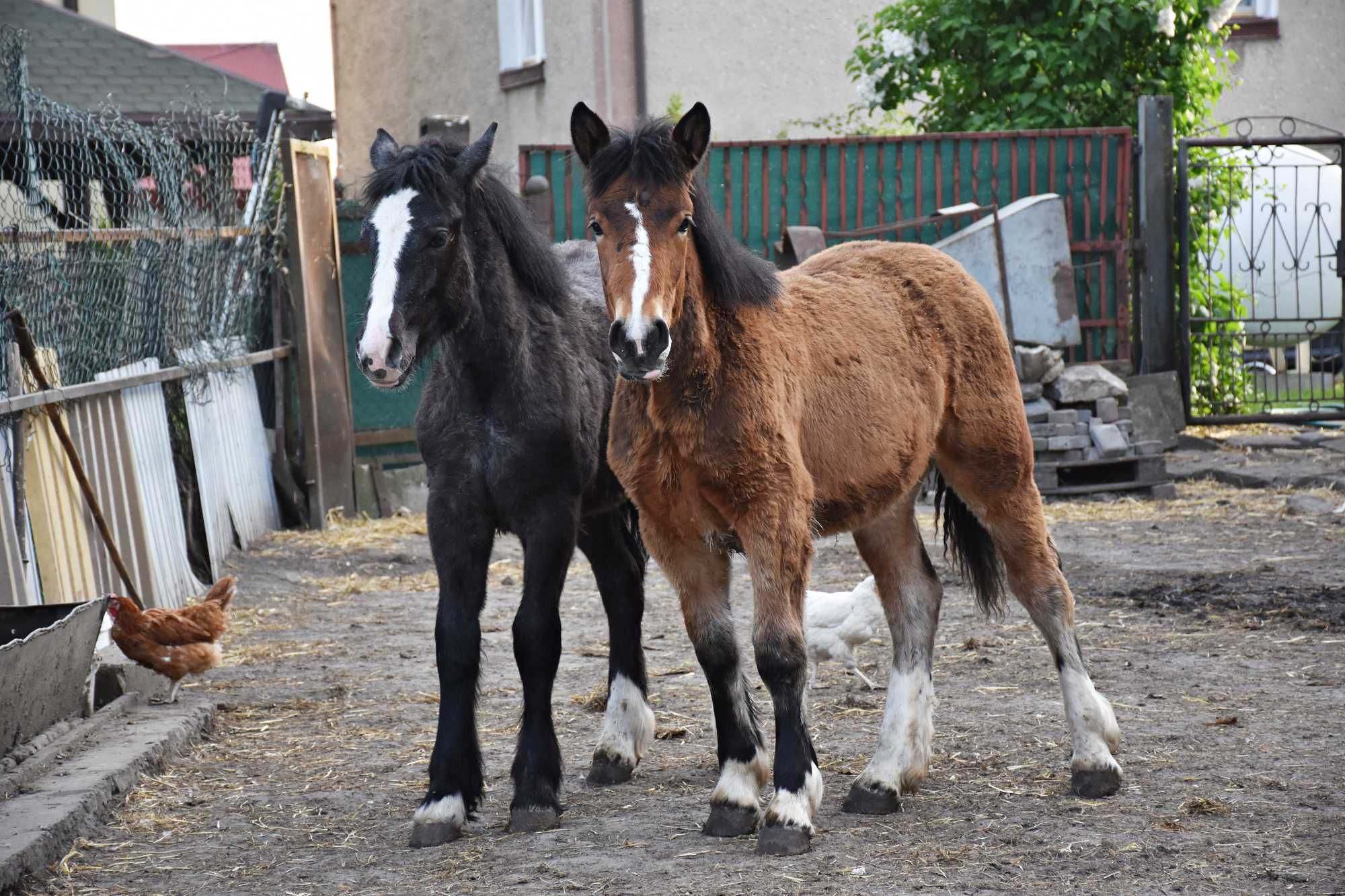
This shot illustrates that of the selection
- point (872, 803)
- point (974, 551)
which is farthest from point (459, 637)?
point (974, 551)

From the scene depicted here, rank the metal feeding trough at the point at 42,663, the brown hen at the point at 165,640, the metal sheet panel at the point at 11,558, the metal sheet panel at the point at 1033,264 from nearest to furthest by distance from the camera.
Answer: the metal feeding trough at the point at 42,663, the metal sheet panel at the point at 11,558, the brown hen at the point at 165,640, the metal sheet panel at the point at 1033,264

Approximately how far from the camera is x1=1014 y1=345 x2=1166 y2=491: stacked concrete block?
11109 mm

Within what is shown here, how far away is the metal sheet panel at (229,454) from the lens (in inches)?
350

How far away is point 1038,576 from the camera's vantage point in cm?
472

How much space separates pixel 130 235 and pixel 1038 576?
221 inches

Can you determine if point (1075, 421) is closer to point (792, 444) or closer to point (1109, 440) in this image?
point (1109, 440)

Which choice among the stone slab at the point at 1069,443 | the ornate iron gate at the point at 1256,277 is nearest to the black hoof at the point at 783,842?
the stone slab at the point at 1069,443

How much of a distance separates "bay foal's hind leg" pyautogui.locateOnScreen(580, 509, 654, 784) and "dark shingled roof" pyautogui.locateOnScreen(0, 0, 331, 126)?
31.7 ft

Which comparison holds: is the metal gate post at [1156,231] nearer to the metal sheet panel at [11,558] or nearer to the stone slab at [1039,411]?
the stone slab at [1039,411]

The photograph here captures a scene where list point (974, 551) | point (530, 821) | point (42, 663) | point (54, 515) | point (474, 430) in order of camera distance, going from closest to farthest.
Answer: point (530, 821) < point (474, 430) < point (42, 663) < point (974, 551) < point (54, 515)

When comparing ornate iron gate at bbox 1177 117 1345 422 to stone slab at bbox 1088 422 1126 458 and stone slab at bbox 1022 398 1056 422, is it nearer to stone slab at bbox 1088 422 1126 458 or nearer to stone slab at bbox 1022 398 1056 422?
stone slab at bbox 1088 422 1126 458

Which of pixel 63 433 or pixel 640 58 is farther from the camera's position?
pixel 640 58

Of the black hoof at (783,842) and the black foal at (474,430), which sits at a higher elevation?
the black foal at (474,430)

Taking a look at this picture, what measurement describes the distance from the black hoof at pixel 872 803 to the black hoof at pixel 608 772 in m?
0.85
